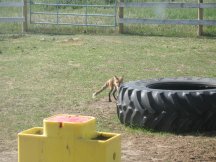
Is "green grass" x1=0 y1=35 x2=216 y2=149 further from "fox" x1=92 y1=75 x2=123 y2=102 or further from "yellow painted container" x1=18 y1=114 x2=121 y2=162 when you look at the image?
"yellow painted container" x1=18 y1=114 x2=121 y2=162

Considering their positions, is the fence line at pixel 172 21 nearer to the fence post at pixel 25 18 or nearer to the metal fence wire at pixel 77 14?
the metal fence wire at pixel 77 14

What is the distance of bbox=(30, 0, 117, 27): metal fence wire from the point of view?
21.9 meters

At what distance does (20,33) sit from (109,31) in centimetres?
290

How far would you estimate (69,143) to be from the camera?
486 centimetres

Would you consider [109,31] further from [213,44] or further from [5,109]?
[5,109]

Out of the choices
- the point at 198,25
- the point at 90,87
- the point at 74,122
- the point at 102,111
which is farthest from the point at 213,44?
the point at 74,122

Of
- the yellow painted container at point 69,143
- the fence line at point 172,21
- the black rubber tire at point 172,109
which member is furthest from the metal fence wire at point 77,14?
the yellow painted container at point 69,143

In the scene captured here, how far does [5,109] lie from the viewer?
9.41 m

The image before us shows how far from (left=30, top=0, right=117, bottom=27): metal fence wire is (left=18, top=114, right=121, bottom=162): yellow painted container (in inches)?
646

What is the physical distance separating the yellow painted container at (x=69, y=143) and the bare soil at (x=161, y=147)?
1.68 m

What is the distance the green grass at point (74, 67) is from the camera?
938 cm

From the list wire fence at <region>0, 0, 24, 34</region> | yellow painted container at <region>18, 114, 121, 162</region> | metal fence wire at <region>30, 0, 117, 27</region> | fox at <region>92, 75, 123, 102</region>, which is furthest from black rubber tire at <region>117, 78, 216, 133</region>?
wire fence at <region>0, 0, 24, 34</region>

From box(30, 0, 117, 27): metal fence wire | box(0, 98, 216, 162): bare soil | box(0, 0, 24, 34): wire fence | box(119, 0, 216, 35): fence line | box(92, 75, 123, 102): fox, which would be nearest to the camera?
Result: box(0, 98, 216, 162): bare soil

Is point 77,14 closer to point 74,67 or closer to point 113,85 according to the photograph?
point 74,67
